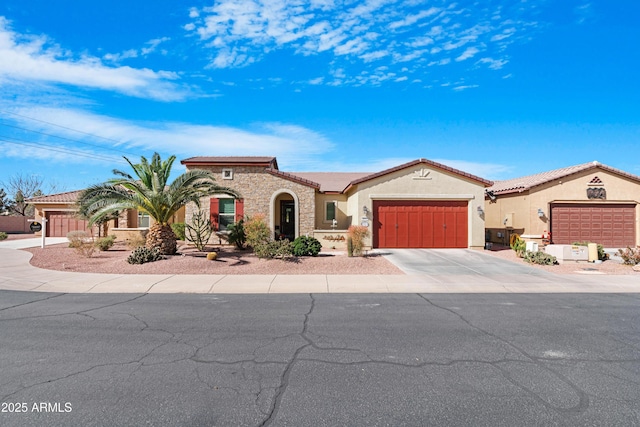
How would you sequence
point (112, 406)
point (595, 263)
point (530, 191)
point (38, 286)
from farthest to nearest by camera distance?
point (530, 191), point (595, 263), point (38, 286), point (112, 406)

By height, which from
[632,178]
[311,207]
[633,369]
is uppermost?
[632,178]

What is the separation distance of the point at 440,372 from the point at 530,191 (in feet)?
59.6

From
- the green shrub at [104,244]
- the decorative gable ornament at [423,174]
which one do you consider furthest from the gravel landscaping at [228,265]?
the decorative gable ornament at [423,174]

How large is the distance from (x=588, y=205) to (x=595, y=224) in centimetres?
109

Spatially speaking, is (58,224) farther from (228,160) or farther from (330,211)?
(330,211)

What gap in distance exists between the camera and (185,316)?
23.6ft

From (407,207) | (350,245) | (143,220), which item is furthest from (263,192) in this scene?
(143,220)

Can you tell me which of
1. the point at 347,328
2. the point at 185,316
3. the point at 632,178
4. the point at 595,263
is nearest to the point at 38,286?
the point at 185,316

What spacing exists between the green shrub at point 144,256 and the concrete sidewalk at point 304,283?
1.61 meters

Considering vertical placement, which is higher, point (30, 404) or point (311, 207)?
point (311, 207)

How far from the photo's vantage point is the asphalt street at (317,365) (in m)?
3.58

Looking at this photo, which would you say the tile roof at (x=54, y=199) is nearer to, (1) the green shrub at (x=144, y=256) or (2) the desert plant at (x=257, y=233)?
(1) the green shrub at (x=144, y=256)

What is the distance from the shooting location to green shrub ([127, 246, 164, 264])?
13516 mm

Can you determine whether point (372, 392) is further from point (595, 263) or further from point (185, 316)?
point (595, 263)
